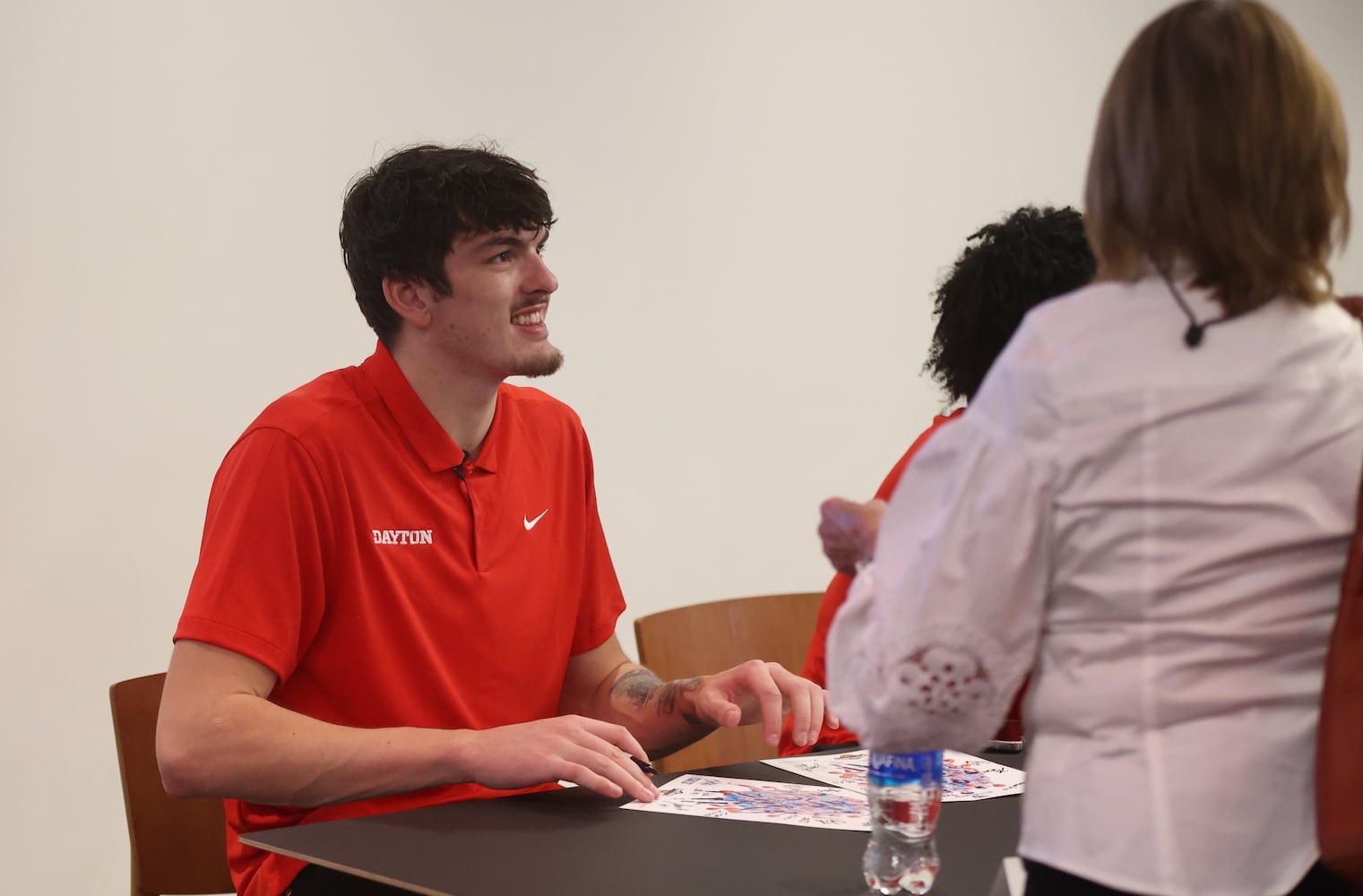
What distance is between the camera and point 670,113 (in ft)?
11.3

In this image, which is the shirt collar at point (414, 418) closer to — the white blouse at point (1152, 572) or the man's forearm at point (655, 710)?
the man's forearm at point (655, 710)

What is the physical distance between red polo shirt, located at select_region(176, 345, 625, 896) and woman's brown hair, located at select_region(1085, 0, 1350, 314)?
1.13 meters

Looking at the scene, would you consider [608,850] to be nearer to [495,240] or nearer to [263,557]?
[263,557]

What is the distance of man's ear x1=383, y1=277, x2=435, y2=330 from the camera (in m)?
1.89

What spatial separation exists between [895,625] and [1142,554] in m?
0.16

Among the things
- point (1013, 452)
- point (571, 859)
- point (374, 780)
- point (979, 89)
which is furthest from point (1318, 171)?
point (979, 89)

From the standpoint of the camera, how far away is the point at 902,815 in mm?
1234

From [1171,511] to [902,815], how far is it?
1.82 ft

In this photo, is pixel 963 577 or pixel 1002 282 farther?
pixel 1002 282

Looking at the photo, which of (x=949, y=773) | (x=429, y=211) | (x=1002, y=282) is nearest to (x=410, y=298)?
(x=429, y=211)

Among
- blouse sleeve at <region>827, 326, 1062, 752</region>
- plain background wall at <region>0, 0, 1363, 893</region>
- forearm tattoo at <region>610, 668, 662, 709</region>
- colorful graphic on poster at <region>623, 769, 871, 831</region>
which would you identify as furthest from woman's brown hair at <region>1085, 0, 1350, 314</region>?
plain background wall at <region>0, 0, 1363, 893</region>

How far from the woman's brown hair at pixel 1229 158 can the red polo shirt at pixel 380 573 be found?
113 cm

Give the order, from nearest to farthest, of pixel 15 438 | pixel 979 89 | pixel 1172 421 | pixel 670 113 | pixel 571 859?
pixel 1172 421 < pixel 571 859 < pixel 15 438 < pixel 670 113 < pixel 979 89

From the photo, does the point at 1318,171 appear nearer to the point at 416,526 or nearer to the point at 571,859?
the point at 571,859
